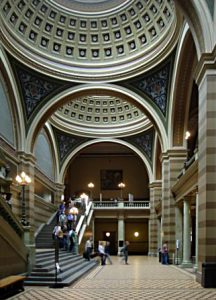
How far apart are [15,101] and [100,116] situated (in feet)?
40.4

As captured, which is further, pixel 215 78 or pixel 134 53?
pixel 134 53

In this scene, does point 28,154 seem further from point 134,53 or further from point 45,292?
point 45,292

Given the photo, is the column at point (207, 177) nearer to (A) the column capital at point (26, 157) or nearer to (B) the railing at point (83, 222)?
(A) the column capital at point (26, 157)

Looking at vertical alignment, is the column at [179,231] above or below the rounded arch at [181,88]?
below

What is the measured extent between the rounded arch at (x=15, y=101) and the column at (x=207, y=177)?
11.0 meters

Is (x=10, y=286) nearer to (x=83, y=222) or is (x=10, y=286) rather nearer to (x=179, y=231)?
(x=179, y=231)

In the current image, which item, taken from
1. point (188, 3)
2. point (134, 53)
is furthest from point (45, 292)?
point (134, 53)

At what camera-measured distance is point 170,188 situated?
23156mm

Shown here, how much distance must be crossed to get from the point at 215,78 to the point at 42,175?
1906 cm

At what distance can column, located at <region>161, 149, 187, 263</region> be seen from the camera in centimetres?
2291

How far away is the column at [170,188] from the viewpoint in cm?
2291

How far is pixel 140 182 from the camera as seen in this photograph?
43.6m

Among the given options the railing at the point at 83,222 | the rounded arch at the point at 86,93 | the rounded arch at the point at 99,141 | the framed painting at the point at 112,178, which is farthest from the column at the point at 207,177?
the framed painting at the point at 112,178

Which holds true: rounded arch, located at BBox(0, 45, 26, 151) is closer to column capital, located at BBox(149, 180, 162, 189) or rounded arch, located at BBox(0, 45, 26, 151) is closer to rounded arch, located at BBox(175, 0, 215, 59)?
rounded arch, located at BBox(175, 0, 215, 59)
